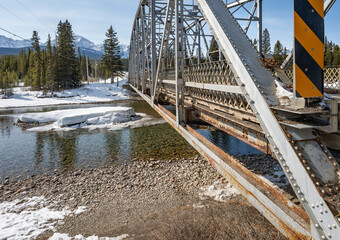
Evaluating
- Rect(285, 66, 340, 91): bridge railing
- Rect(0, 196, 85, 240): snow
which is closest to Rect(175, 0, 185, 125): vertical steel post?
Rect(0, 196, 85, 240): snow

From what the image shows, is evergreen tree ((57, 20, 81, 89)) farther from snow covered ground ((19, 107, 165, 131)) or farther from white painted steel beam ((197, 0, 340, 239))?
white painted steel beam ((197, 0, 340, 239))

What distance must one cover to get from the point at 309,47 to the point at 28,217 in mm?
7547

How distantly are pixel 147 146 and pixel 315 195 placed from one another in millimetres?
10857

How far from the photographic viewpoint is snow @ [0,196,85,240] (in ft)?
18.1

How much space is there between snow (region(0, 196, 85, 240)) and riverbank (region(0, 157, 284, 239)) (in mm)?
138

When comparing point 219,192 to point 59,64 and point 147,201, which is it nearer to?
point 147,201

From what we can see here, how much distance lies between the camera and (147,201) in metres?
6.66

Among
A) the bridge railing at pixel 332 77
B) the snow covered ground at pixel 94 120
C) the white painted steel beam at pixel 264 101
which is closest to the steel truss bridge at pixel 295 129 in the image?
the white painted steel beam at pixel 264 101

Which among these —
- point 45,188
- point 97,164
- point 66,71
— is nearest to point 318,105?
point 45,188

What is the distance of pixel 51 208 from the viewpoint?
21.7ft

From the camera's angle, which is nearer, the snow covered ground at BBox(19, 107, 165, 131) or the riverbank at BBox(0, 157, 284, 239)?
the riverbank at BBox(0, 157, 284, 239)

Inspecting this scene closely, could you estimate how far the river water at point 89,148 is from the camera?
10492 millimetres

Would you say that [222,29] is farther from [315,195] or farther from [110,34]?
[110,34]

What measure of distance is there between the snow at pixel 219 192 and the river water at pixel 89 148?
3471 mm
